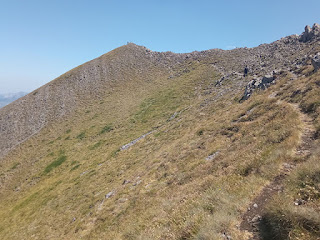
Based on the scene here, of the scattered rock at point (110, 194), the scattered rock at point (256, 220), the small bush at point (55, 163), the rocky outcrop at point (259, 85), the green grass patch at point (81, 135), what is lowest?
the scattered rock at point (110, 194)

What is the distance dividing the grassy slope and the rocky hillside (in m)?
0.10

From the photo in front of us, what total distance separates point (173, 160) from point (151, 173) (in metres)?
2.36

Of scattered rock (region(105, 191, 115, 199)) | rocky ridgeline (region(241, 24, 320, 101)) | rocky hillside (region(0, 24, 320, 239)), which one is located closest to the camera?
rocky hillside (region(0, 24, 320, 239))

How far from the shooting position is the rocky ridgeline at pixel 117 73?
152ft

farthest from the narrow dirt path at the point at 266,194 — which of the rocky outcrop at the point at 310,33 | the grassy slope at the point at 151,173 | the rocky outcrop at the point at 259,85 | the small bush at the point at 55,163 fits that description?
the rocky outcrop at the point at 310,33

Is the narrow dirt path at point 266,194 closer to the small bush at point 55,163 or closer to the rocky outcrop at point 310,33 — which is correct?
the small bush at point 55,163

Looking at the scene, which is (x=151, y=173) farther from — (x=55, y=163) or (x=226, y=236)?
(x=55, y=163)

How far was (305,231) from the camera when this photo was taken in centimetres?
517

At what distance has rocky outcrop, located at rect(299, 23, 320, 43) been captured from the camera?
44.0 metres

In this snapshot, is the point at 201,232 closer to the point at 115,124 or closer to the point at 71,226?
the point at 71,226

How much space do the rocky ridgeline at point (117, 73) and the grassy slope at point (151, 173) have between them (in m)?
7.94

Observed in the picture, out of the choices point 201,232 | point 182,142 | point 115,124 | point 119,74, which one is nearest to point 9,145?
point 115,124

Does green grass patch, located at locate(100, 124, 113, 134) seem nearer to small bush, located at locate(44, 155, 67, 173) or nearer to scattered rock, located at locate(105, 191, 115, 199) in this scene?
small bush, located at locate(44, 155, 67, 173)

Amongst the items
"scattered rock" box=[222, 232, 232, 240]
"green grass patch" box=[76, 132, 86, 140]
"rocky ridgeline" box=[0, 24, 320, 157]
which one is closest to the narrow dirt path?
"scattered rock" box=[222, 232, 232, 240]
